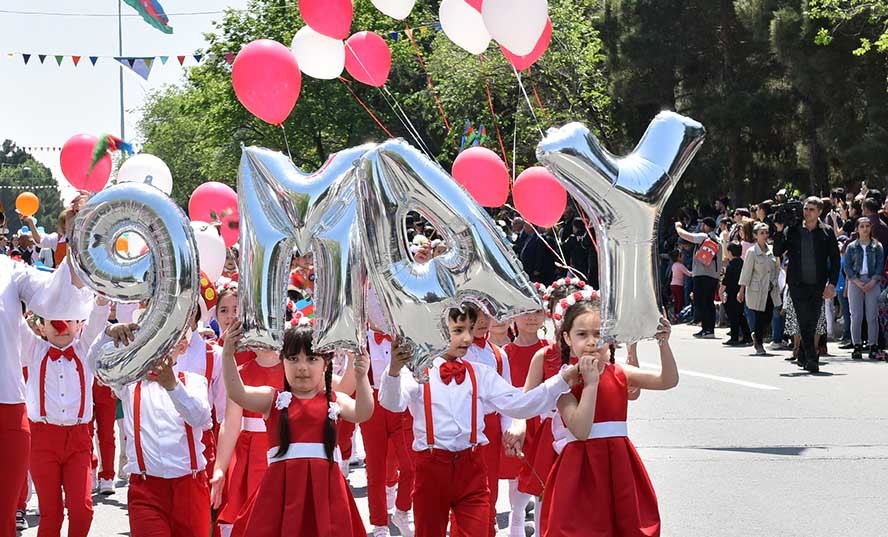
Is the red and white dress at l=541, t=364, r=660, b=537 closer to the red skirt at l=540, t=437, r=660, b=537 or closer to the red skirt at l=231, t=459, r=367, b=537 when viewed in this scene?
the red skirt at l=540, t=437, r=660, b=537

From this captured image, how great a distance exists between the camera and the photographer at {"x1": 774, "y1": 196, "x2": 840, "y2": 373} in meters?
15.7

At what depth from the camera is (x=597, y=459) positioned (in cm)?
587

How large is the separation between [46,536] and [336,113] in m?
31.5

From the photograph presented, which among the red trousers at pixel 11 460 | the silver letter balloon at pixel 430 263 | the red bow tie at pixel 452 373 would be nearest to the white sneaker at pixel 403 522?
the red bow tie at pixel 452 373

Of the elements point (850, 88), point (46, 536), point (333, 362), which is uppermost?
point (850, 88)

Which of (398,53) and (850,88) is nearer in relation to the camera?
(850,88)

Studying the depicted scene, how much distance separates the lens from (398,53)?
124 feet

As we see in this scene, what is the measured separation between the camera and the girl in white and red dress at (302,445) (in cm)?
553

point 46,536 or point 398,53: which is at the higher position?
point 398,53

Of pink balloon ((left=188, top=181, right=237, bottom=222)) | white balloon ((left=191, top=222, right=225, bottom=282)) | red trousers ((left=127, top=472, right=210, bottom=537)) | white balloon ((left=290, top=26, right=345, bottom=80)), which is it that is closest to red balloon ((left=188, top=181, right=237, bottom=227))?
pink balloon ((left=188, top=181, right=237, bottom=222))

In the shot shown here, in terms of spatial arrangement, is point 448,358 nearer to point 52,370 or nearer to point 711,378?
point 52,370

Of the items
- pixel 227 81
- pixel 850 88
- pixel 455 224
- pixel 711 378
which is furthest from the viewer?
pixel 227 81

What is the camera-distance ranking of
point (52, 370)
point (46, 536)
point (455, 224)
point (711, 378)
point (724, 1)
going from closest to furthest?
point (455, 224) < point (46, 536) < point (52, 370) < point (711, 378) < point (724, 1)

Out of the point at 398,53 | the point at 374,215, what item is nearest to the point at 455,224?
the point at 374,215
